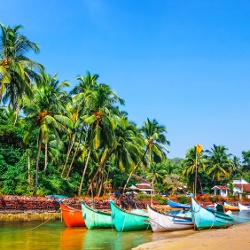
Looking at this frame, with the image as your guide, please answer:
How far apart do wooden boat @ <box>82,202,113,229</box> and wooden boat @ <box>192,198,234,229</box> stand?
5780mm

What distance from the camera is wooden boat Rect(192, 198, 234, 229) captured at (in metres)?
22.3

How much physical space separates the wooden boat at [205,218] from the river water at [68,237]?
856 millimetres

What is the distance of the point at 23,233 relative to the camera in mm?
20922

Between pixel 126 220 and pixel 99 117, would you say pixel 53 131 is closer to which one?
pixel 99 117

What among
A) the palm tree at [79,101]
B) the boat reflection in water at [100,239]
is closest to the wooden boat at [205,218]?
the boat reflection in water at [100,239]

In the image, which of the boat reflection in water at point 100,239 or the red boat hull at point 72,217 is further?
the red boat hull at point 72,217

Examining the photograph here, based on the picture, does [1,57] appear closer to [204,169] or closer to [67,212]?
[67,212]

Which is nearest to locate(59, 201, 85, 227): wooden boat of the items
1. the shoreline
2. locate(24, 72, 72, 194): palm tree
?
the shoreline

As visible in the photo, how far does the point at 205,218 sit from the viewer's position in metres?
22.6

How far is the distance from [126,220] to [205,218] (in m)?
5.24

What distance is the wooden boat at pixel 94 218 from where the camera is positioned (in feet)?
75.9

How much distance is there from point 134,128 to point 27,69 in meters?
17.4

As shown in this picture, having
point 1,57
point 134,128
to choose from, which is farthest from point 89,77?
point 1,57

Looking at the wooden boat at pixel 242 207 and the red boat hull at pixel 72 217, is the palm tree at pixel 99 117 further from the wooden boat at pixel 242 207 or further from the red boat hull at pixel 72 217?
the wooden boat at pixel 242 207
